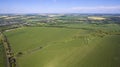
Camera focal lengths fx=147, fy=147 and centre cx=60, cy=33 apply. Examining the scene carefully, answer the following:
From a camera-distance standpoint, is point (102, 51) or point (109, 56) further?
point (102, 51)

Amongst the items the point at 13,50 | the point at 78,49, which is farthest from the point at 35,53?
the point at 78,49

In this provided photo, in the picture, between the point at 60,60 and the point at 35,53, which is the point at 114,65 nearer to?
the point at 60,60

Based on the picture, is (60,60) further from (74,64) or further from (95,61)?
(95,61)

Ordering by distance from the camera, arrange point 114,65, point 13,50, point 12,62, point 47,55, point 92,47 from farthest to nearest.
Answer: point 92,47 → point 13,50 → point 47,55 → point 12,62 → point 114,65

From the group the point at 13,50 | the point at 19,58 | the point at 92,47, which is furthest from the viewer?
the point at 92,47

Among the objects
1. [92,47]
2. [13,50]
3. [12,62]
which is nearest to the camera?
[12,62]

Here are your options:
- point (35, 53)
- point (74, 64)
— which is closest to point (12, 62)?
point (35, 53)

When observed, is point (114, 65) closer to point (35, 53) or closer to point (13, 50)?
point (35, 53)

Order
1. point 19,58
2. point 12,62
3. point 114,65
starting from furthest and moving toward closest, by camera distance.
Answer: point 19,58, point 12,62, point 114,65

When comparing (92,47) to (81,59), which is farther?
(92,47)
